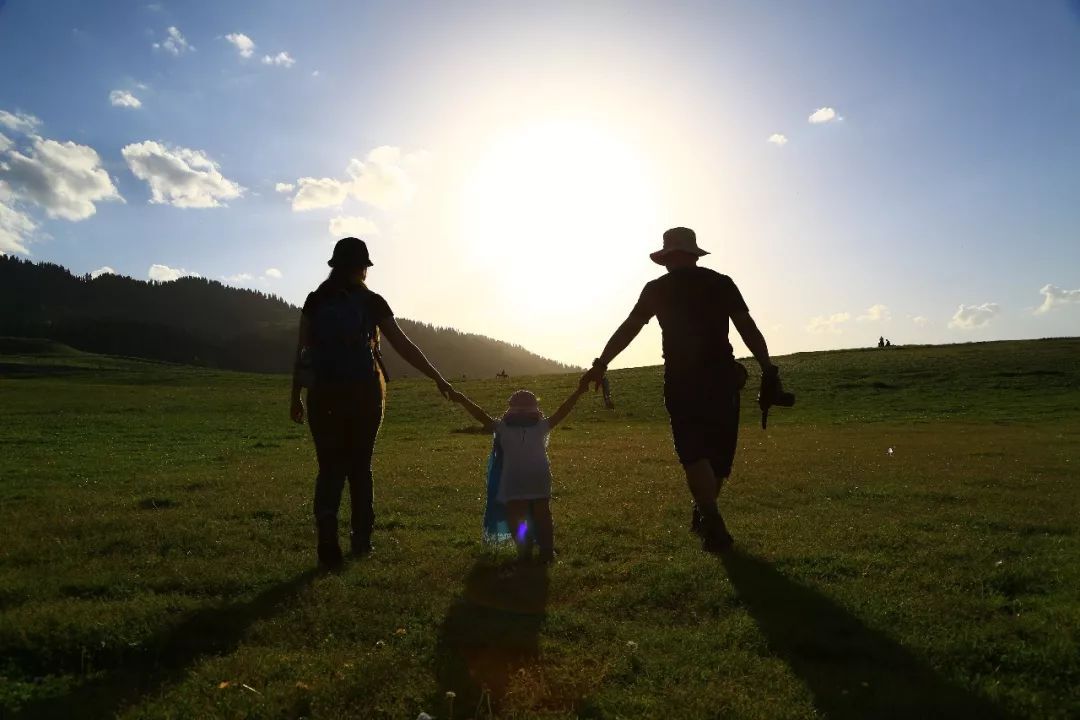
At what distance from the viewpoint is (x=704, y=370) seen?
695 cm

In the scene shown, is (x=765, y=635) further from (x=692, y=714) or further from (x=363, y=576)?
(x=363, y=576)

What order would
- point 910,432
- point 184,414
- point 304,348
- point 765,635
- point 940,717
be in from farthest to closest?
point 184,414 < point 910,432 < point 304,348 < point 765,635 < point 940,717

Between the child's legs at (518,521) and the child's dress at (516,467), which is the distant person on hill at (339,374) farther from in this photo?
the child's legs at (518,521)

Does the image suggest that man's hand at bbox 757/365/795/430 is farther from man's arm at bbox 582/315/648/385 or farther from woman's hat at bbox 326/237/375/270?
woman's hat at bbox 326/237/375/270

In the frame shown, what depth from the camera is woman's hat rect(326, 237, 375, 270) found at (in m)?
6.91

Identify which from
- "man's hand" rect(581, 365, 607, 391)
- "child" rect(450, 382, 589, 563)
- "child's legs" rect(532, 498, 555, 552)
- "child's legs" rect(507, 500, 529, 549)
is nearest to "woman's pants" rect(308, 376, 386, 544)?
"child" rect(450, 382, 589, 563)

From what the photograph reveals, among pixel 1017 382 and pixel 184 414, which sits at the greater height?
pixel 1017 382

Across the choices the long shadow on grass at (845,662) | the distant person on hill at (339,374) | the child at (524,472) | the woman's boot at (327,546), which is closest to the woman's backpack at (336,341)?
the distant person on hill at (339,374)

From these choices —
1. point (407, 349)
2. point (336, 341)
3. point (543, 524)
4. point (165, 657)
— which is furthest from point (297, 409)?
point (165, 657)

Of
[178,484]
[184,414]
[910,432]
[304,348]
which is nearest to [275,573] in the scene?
[304,348]

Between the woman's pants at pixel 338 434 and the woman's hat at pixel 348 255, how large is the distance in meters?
1.16

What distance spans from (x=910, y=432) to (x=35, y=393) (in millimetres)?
50518

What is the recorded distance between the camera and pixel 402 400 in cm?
4334

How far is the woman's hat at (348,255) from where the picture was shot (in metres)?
6.91
